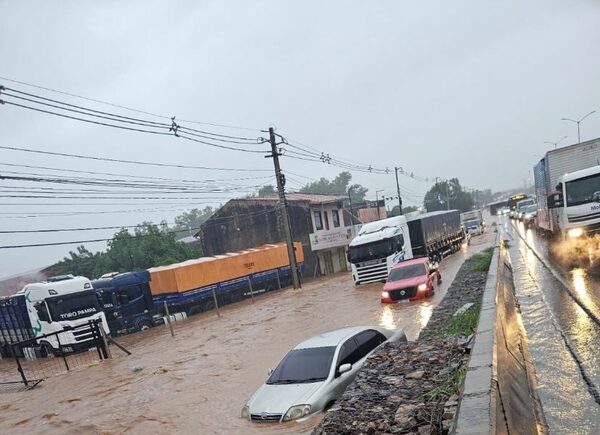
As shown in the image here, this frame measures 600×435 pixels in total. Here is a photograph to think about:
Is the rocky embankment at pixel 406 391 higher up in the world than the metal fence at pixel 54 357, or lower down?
higher up

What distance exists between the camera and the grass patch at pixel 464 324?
8344 mm

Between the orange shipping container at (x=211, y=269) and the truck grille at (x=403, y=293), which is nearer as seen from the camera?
the truck grille at (x=403, y=293)

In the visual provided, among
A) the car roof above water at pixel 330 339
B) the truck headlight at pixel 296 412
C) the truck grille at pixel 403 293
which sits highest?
the car roof above water at pixel 330 339

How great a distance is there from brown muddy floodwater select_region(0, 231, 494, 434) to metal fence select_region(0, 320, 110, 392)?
0.91 meters

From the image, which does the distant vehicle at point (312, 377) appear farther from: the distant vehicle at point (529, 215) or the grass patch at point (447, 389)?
the distant vehicle at point (529, 215)

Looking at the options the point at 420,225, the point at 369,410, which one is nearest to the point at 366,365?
the point at 369,410

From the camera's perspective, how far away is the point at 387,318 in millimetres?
16484

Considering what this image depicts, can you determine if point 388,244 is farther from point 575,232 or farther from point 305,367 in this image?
point 305,367

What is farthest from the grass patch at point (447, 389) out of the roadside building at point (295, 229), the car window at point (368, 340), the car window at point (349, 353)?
the roadside building at point (295, 229)

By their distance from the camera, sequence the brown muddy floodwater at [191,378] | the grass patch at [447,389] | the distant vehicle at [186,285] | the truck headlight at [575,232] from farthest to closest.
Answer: the distant vehicle at [186,285]
the truck headlight at [575,232]
the brown muddy floodwater at [191,378]
the grass patch at [447,389]

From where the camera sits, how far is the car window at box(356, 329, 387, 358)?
28.6 feet

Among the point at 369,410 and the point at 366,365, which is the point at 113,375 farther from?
the point at 369,410

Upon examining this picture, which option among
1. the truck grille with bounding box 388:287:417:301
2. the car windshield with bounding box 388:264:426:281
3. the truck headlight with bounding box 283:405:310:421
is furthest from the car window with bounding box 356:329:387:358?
the car windshield with bounding box 388:264:426:281

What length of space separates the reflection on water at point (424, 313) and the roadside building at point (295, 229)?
22.7 m
